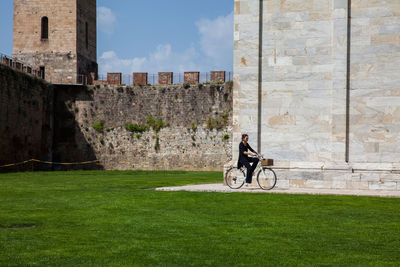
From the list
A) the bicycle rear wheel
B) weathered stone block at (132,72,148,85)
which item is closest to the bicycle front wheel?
the bicycle rear wheel

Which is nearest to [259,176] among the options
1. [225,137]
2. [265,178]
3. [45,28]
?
[265,178]

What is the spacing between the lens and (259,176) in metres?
14.0

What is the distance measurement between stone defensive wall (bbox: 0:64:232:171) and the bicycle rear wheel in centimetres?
1940

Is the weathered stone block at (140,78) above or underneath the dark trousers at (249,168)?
above

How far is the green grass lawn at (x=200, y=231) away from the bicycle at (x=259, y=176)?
2.99 meters

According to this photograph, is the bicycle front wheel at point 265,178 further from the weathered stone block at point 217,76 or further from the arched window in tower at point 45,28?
the arched window in tower at point 45,28

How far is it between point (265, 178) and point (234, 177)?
1.00 metres

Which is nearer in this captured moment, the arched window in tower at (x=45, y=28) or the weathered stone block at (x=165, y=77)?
the weathered stone block at (x=165, y=77)

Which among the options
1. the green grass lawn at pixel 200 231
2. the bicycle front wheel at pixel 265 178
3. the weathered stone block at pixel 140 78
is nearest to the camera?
the green grass lawn at pixel 200 231

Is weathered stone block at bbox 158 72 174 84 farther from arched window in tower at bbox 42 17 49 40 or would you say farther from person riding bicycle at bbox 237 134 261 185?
person riding bicycle at bbox 237 134 261 185

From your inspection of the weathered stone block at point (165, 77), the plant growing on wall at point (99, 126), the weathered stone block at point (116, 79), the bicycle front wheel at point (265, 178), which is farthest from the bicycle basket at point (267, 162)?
the weathered stone block at point (116, 79)

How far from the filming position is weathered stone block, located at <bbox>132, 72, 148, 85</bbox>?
36.8 m

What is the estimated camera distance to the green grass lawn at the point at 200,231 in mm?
5483

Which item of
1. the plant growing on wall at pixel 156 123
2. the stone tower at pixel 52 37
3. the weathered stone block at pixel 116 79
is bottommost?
the plant growing on wall at pixel 156 123
